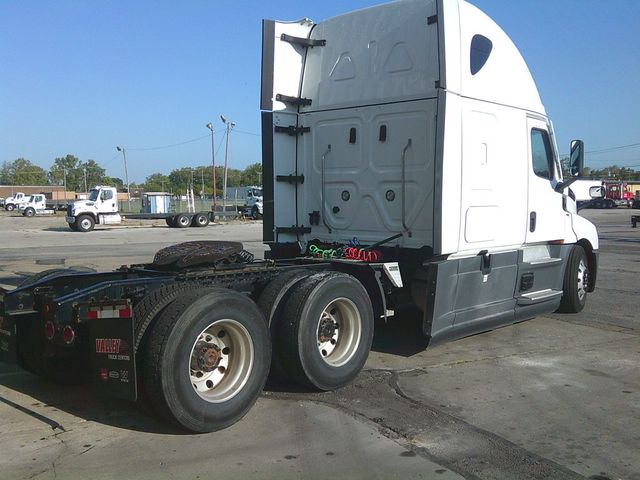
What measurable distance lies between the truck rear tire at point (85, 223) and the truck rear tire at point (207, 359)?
32167mm

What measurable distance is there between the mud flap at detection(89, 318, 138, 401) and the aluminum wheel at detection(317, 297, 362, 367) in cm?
188

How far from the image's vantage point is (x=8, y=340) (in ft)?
16.7

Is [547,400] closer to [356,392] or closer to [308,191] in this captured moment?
[356,392]

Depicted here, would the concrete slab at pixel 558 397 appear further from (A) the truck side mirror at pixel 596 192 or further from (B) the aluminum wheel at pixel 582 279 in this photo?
(A) the truck side mirror at pixel 596 192

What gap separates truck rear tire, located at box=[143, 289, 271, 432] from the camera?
14.3 ft

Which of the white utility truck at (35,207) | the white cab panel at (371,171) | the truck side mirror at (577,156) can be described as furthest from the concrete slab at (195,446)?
the white utility truck at (35,207)

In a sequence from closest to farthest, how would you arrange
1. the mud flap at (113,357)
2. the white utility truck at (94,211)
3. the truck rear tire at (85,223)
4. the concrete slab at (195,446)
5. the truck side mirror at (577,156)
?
the concrete slab at (195,446) → the mud flap at (113,357) → the truck side mirror at (577,156) → the truck rear tire at (85,223) → the white utility truck at (94,211)

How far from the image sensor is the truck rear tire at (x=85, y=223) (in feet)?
114

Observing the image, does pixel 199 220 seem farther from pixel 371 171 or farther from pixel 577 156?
pixel 371 171

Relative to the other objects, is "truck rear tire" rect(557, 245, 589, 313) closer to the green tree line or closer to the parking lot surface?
the parking lot surface

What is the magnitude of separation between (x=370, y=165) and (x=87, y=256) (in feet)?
45.6

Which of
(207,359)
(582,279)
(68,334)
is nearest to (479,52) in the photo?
(582,279)

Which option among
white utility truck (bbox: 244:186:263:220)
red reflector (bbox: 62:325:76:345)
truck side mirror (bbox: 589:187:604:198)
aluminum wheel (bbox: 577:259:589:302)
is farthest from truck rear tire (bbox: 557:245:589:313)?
white utility truck (bbox: 244:186:263:220)

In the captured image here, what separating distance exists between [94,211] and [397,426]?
1330 inches
